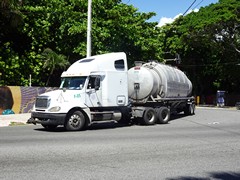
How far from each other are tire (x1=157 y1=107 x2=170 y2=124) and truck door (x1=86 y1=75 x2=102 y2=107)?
373 centimetres

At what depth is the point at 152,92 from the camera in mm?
19281

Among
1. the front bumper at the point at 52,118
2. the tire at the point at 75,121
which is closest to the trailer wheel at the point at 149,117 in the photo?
the tire at the point at 75,121

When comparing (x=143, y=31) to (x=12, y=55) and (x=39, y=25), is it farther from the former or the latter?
(x=12, y=55)

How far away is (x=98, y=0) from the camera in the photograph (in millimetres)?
29750

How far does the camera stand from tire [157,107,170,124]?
19.3 meters

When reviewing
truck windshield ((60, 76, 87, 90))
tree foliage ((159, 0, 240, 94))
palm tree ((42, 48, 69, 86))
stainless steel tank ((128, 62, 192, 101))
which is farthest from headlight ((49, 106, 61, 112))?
tree foliage ((159, 0, 240, 94))

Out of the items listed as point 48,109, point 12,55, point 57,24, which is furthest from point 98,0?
point 48,109

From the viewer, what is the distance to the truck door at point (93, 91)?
54.7 ft

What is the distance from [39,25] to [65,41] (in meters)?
2.42

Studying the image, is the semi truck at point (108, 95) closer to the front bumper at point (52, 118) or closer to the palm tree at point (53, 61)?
the front bumper at point (52, 118)

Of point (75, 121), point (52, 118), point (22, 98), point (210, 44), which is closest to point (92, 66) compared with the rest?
point (75, 121)

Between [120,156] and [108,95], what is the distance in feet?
25.3

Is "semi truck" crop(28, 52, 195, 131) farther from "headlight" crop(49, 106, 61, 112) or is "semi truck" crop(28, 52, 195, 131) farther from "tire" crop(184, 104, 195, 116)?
"tire" crop(184, 104, 195, 116)

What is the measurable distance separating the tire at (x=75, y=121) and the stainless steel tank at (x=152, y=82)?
12.6 ft
